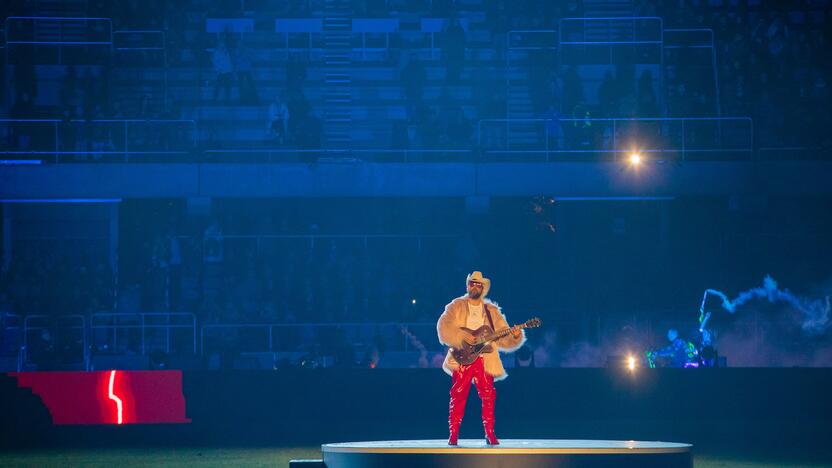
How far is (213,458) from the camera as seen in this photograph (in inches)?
596

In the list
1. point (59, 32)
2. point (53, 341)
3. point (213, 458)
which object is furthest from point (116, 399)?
point (59, 32)

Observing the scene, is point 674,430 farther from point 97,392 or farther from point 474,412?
point 97,392

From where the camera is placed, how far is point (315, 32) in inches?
1078

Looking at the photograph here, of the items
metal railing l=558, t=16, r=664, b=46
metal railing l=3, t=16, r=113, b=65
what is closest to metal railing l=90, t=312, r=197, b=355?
metal railing l=3, t=16, r=113, b=65

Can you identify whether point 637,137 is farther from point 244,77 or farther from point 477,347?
point 477,347

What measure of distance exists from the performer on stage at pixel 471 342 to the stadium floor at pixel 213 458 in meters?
2.76

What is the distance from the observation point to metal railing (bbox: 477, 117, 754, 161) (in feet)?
83.3

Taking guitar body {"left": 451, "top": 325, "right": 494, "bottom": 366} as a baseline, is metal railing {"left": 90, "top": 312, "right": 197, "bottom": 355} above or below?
below

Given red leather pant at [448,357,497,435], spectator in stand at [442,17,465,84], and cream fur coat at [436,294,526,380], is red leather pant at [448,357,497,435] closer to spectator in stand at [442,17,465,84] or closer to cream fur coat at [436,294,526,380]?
cream fur coat at [436,294,526,380]

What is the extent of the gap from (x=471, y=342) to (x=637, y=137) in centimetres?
1409

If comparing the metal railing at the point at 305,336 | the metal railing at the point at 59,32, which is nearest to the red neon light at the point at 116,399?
the metal railing at the point at 305,336

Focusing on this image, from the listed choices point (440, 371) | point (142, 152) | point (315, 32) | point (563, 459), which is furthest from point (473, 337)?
point (315, 32)

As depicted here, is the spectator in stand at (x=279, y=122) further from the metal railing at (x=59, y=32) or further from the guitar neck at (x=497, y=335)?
the guitar neck at (x=497, y=335)

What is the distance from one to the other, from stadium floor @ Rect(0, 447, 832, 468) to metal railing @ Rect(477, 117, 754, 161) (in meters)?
10.7
